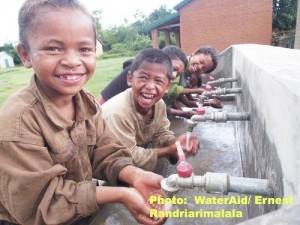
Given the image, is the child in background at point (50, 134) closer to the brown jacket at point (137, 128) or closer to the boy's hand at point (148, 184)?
the boy's hand at point (148, 184)

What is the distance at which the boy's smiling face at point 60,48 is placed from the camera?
1158mm

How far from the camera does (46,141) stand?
1224mm

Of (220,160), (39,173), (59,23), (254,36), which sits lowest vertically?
(220,160)

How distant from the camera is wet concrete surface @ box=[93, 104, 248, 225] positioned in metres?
1.55

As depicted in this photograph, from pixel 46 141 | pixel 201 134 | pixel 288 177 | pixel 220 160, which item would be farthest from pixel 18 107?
pixel 201 134

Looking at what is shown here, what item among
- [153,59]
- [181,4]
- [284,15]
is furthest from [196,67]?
[284,15]

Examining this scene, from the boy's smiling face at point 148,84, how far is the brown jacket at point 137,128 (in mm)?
73

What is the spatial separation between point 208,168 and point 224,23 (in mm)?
12587

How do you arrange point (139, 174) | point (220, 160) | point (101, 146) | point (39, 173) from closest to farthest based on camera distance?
point (39, 173)
point (139, 174)
point (101, 146)
point (220, 160)

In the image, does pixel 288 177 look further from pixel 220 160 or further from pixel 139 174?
pixel 220 160

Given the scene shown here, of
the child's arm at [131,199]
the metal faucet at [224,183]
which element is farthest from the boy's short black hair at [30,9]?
the metal faucet at [224,183]

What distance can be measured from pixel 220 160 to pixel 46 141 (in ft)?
4.69

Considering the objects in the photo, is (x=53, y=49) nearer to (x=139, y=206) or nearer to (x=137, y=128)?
(x=139, y=206)

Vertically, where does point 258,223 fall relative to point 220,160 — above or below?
above
